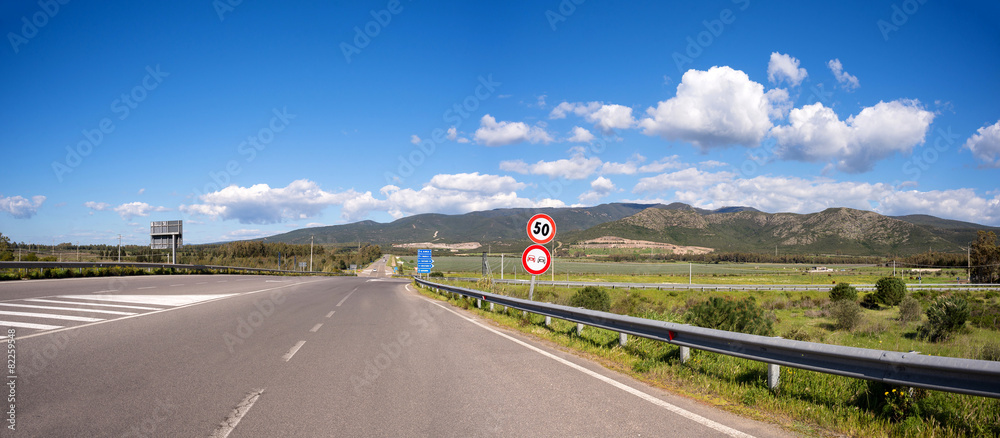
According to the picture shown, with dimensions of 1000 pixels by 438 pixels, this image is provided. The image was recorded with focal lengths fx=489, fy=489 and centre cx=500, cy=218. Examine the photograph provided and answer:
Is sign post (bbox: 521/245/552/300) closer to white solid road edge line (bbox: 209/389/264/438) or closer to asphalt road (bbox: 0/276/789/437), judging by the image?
asphalt road (bbox: 0/276/789/437)

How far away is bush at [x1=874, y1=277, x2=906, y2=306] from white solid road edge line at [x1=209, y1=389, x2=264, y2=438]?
57.3 meters

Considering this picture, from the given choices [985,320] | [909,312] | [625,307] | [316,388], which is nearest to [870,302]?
[909,312]

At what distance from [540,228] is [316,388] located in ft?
25.0

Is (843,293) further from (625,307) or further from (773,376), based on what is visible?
(773,376)

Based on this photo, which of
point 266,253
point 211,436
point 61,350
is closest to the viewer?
point 211,436

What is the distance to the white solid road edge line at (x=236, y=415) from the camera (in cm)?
427

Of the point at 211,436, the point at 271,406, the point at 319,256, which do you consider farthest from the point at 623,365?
the point at 319,256

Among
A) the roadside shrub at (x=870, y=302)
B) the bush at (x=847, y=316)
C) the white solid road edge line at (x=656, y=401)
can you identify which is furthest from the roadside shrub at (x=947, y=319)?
the roadside shrub at (x=870, y=302)

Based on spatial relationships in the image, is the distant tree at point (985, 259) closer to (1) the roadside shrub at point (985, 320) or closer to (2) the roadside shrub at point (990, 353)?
(1) the roadside shrub at point (985, 320)

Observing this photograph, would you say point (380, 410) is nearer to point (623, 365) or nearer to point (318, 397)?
point (318, 397)

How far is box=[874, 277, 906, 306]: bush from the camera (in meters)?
46.3

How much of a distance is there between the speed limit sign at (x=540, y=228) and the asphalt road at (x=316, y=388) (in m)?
2.79

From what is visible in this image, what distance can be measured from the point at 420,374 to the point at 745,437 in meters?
4.11

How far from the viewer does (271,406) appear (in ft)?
16.7
